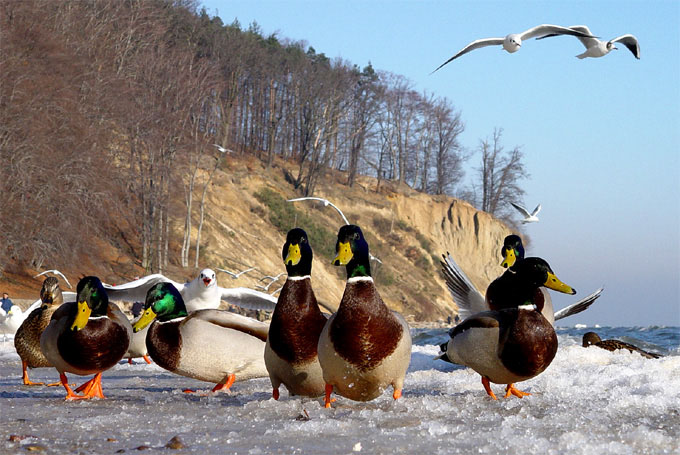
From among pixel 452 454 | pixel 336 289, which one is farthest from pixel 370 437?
pixel 336 289

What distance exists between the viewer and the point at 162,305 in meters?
6.21

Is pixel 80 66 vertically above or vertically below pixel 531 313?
above

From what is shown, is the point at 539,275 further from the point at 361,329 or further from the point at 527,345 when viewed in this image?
the point at 361,329

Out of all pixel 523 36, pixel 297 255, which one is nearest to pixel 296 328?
pixel 297 255

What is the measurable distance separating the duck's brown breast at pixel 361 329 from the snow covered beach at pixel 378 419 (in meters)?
0.34

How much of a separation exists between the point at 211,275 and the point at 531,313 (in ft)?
18.3

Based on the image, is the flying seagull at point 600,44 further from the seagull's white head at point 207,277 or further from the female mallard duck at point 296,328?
the female mallard duck at point 296,328

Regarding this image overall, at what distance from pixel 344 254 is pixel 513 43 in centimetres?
754

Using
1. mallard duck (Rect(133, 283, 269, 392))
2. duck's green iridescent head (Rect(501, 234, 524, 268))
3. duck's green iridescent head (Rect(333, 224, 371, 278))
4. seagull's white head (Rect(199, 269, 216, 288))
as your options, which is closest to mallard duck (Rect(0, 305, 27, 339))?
seagull's white head (Rect(199, 269, 216, 288))

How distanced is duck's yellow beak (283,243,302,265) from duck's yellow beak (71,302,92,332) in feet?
5.02

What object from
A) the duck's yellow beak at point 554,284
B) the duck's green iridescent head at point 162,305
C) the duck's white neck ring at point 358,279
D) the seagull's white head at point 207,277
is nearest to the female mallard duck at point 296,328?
the duck's white neck ring at point 358,279

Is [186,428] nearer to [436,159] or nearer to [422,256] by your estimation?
[422,256]

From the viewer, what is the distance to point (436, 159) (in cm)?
6116

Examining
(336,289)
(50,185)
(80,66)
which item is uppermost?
(80,66)
